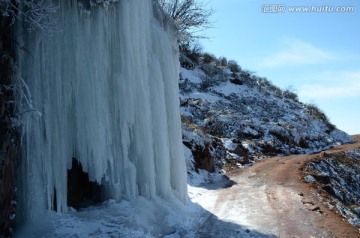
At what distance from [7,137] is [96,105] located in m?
2.01

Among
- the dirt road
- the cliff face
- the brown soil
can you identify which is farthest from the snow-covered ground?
the brown soil

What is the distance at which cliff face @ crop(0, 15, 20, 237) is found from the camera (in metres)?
5.28

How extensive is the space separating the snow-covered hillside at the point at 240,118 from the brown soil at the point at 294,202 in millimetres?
2814

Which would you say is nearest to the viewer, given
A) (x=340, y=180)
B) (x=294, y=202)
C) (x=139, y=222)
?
(x=139, y=222)

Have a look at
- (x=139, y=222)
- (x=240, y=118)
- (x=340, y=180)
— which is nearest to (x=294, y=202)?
(x=139, y=222)

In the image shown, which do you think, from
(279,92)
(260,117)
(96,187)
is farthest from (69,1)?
(279,92)

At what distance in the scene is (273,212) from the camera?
31.7 ft

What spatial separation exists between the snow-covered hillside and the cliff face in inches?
477

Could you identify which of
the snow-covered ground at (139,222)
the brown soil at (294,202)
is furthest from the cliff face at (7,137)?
the brown soil at (294,202)

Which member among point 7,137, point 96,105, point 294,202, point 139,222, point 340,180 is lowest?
point 340,180

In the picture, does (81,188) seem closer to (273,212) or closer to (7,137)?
(7,137)

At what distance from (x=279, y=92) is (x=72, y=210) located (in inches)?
1621

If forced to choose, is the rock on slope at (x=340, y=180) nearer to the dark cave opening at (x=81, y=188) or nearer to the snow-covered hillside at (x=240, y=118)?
the snow-covered hillside at (x=240, y=118)

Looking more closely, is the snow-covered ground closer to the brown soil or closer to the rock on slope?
the brown soil
